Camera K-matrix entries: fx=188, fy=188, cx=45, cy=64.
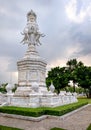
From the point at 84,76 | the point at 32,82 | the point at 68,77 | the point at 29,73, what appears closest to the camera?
the point at 32,82

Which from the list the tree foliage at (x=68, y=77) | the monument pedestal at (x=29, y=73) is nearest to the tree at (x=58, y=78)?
the tree foliage at (x=68, y=77)

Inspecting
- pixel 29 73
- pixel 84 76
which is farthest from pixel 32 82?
pixel 84 76

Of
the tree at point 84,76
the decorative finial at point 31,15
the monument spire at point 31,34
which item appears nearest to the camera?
the monument spire at point 31,34

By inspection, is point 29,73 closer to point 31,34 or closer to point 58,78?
point 31,34

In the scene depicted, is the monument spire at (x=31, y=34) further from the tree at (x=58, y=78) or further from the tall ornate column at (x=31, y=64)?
the tree at (x=58, y=78)

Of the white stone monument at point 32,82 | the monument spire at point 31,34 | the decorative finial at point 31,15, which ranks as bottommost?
the white stone monument at point 32,82

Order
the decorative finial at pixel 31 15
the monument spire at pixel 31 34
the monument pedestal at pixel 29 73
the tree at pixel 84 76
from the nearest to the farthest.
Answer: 1. the monument pedestal at pixel 29 73
2. the monument spire at pixel 31 34
3. the decorative finial at pixel 31 15
4. the tree at pixel 84 76

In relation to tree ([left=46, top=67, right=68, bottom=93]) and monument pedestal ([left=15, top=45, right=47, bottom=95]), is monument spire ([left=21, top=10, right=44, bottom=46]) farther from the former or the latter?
tree ([left=46, top=67, right=68, bottom=93])

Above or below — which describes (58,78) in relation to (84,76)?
below

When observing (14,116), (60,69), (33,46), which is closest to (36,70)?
(33,46)

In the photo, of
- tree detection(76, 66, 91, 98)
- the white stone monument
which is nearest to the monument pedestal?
the white stone monument

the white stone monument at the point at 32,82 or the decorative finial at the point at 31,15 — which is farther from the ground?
the decorative finial at the point at 31,15

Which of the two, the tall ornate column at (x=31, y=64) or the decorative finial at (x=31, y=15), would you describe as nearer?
the tall ornate column at (x=31, y=64)

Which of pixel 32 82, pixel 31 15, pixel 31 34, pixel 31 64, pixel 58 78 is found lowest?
pixel 32 82
